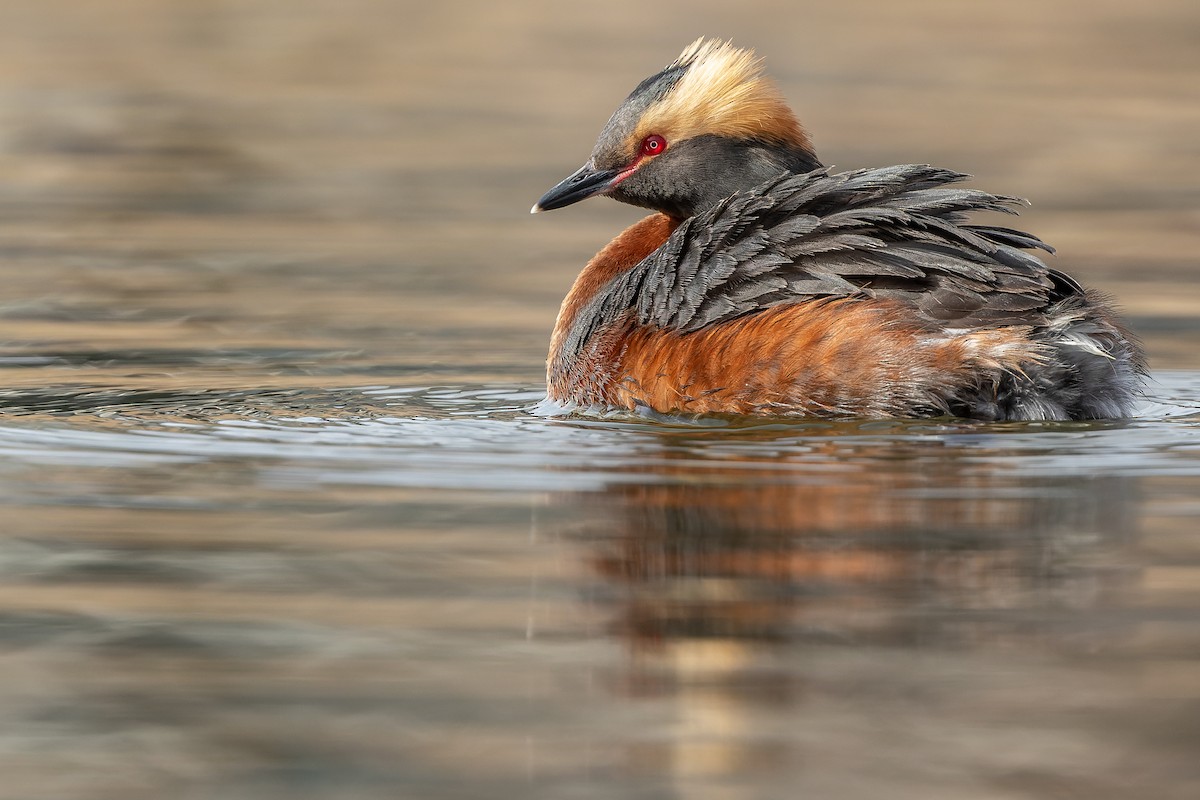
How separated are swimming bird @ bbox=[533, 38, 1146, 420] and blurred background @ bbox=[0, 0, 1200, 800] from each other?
6.7 inches

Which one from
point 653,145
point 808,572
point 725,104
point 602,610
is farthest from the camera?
point 653,145

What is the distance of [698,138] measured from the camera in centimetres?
882

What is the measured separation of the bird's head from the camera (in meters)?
8.74

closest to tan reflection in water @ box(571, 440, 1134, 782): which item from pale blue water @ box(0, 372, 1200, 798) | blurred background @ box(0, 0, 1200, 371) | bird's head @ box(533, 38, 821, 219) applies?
pale blue water @ box(0, 372, 1200, 798)

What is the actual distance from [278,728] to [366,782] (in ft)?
1.29

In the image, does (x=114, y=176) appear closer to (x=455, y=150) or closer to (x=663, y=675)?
(x=455, y=150)

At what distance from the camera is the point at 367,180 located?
49.6 ft

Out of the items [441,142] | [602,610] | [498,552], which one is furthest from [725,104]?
[441,142]

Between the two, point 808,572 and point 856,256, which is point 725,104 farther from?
point 808,572

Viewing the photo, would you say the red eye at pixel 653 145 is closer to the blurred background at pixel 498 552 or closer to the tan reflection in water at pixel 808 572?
the blurred background at pixel 498 552

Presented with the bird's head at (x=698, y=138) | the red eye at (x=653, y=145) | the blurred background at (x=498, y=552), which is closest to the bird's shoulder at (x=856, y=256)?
the blurred background at (x=498, y=552)

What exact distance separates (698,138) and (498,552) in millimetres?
3535

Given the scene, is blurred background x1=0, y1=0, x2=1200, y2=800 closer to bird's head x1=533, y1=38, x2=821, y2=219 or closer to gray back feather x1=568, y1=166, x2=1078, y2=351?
gray back feather x1=568, y1=166, x2=1078, y2=351

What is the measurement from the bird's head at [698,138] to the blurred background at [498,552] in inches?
40.7
